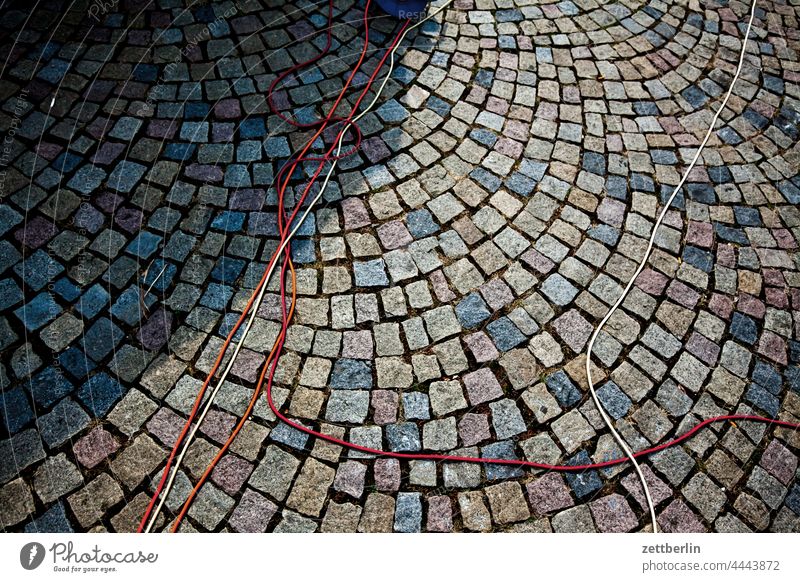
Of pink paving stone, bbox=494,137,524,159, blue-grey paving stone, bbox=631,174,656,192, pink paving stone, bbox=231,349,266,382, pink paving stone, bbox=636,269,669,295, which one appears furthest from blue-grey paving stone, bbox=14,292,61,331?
blue-grey paving stone, bbox=631,174,656,192

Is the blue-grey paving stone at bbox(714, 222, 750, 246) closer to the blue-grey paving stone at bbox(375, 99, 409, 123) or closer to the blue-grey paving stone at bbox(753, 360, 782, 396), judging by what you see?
the blue-grey paving stone at bbox(753, 360, 782, 396)

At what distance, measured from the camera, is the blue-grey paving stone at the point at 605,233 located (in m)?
3.99

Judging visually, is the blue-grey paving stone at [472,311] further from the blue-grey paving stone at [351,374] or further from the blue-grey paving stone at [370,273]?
the blue-grey paving stone at [351,374]

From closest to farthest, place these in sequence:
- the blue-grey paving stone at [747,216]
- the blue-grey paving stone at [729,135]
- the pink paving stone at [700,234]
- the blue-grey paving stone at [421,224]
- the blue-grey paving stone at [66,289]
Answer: the blue-grey paving stone at [66,289] → the blue-grey paving stone at [421,224] → the pink paving stone at [700,234] → the blue-grey paving stone at [747,216] → the blue-grey paving stone at [729,135]

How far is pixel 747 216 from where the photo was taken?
4.24 metres

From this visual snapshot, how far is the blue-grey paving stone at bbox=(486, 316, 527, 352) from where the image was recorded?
3.51 metres

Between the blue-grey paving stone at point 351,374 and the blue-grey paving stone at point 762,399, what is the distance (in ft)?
8.01

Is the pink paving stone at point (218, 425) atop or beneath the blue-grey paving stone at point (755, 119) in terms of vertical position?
beneath

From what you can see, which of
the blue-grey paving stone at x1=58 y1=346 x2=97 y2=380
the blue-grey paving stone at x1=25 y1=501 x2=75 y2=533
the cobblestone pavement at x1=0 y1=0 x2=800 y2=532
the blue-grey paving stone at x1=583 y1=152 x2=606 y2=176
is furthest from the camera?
the blue-grey paving stone at x1=583 y1=152 x2=606 y2=176

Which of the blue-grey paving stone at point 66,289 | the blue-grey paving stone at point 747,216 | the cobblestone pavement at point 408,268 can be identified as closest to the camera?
the cobblestone pavement at point 408,268

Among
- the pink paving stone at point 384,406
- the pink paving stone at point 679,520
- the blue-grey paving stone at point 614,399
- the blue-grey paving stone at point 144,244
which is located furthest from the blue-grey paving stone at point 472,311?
the blue-grey paving stone at point 144,244

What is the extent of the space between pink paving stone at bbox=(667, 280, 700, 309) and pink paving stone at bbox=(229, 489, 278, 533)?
3.00m

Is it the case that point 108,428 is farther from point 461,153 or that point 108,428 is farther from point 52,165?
point 461,153

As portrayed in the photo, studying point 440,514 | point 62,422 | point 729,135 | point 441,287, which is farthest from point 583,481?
point 729,135
